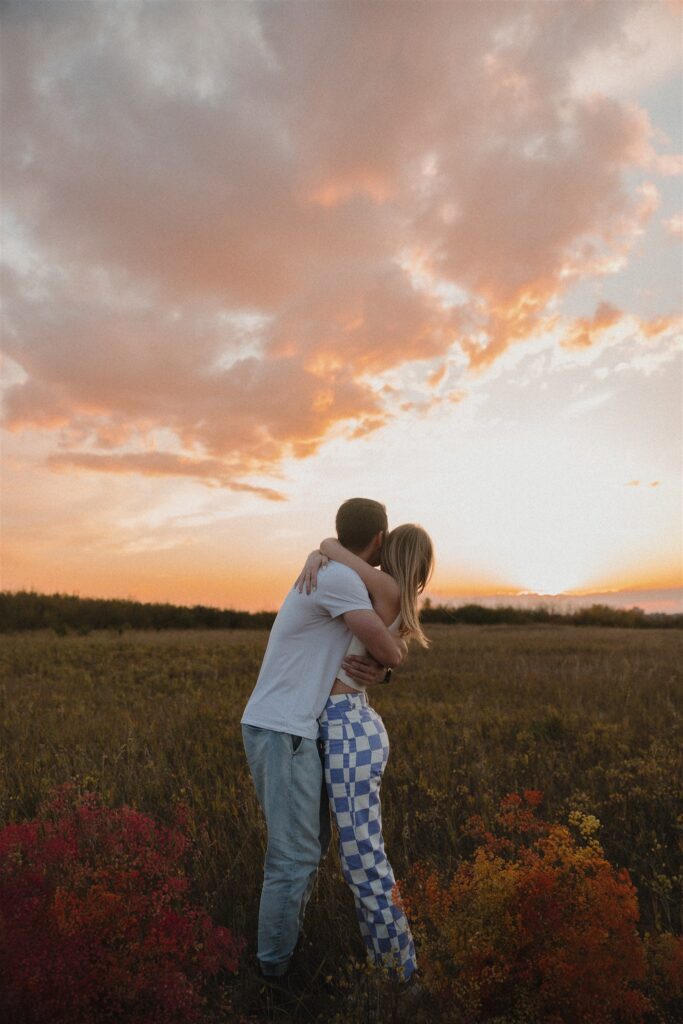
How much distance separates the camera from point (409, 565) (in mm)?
3656

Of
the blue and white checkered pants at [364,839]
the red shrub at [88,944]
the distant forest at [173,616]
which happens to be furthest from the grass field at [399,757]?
the distant forest at [173,616]

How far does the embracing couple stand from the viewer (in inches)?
134

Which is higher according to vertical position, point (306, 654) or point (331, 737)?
point (306, 654)

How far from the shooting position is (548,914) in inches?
116

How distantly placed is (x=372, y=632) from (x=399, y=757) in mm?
4494

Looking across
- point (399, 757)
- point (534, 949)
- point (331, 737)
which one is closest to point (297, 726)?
point (331, 737)

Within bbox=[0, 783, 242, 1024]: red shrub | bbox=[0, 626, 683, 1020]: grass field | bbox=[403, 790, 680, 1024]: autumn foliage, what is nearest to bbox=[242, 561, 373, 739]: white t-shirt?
bbox=[0, 783, 242, 1024]: red shrub

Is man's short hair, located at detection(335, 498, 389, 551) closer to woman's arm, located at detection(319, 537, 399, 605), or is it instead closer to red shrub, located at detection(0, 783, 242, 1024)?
woman's arm, located at detection(319, 537, 399, 605)

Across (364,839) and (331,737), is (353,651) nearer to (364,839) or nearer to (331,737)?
(331,737)

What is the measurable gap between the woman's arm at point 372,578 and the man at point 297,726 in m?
0.09

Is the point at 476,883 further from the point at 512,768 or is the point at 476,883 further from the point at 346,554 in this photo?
the point at 512,768

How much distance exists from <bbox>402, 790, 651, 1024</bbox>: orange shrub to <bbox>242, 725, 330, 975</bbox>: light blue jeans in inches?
24.0

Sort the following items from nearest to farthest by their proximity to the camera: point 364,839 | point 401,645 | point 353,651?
1. point 364,839
2. point 353,651
3. point 401,645

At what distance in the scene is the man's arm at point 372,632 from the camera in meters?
3.41
